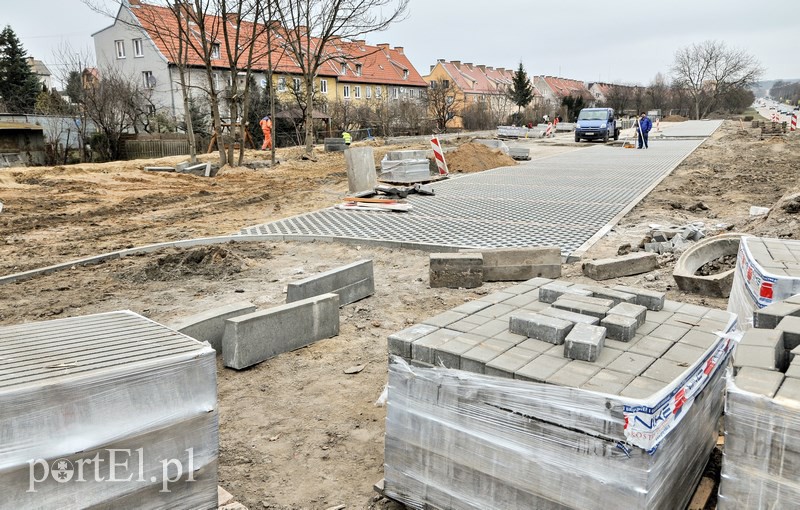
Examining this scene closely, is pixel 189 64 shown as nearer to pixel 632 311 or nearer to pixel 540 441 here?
pixel 632 311

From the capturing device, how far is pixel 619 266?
7102 mm

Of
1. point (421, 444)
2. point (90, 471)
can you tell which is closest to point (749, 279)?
point (421, 444)

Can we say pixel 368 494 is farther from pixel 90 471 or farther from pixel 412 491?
pixel 90 471

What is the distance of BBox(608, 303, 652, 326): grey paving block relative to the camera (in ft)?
9.98

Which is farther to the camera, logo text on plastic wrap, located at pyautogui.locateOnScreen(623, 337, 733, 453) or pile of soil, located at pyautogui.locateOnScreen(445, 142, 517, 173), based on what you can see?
pile of soil, located at pyautogui.locateOnScreen(445, 142, 517, 173)

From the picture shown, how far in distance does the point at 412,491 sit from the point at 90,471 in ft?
4.65

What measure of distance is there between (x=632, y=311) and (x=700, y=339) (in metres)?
0.34

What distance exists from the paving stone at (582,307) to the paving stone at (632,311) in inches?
1.6

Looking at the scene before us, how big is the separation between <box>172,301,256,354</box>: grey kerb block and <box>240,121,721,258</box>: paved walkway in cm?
411

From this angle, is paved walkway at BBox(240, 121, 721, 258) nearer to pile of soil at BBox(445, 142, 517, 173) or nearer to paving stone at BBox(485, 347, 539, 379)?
pile of soil at BBox(445, 142, 517, 173)

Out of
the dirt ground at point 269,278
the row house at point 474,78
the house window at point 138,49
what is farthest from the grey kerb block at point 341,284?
the row house at point 474,78

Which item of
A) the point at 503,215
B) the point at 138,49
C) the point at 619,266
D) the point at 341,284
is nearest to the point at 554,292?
the point at 341,284

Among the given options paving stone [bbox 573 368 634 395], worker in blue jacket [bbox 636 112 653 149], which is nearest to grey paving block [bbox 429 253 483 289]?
paving stone [bbox 573 368 634 395]

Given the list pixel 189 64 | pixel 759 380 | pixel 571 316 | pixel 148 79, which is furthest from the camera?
→ pixel 148 79
